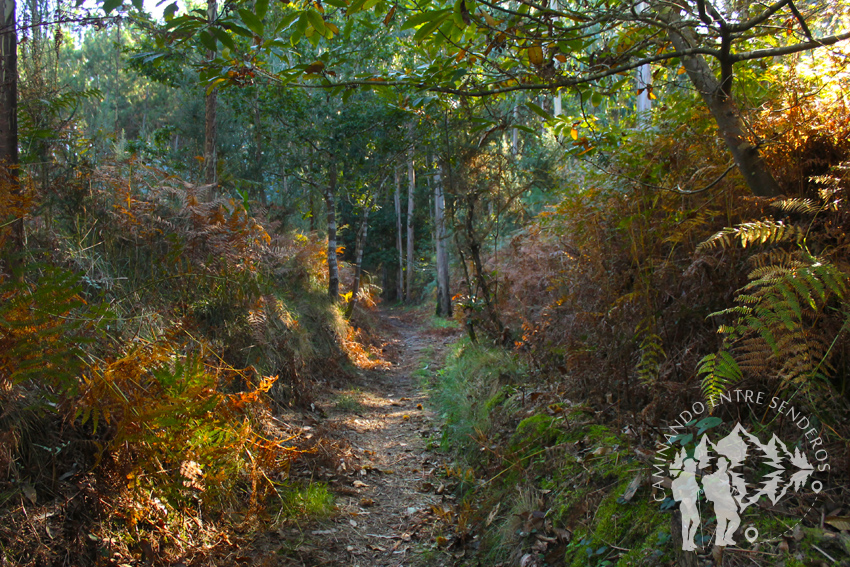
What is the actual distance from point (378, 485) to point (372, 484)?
6 cm

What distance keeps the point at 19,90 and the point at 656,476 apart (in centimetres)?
576

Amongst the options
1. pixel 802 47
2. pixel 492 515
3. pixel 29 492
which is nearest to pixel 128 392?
pixel 29 492

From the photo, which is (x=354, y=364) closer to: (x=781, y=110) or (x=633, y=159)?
(x=633, y=159)

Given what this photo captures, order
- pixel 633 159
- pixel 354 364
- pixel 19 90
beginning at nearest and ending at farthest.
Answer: pixel 633 159 < pixel 19 90 < pixel 354 364

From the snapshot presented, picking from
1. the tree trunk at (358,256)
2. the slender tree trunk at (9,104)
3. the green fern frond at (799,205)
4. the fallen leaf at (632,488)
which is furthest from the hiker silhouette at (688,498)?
the tree trunk at (358,256)

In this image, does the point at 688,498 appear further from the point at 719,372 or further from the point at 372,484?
the point at 372,484

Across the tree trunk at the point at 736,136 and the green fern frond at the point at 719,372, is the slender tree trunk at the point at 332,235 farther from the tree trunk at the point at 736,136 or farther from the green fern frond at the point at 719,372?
the green fern frond at the point at 719,372

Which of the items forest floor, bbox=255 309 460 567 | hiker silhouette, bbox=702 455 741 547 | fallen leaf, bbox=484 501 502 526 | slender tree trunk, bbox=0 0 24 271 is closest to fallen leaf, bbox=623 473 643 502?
hiker silhouette, bbox=702 455 741 547

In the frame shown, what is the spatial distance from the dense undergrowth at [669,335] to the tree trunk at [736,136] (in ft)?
0.29

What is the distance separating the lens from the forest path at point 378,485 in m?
3.40

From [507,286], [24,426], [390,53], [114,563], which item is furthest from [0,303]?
[390,53]

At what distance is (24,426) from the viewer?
2.59 metres

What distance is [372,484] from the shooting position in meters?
4.47

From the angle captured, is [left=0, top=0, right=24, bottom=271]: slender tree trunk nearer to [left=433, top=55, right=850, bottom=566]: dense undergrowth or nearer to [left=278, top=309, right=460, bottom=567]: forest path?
[left=278, top=309, right=460, bottom=567]: forest path
